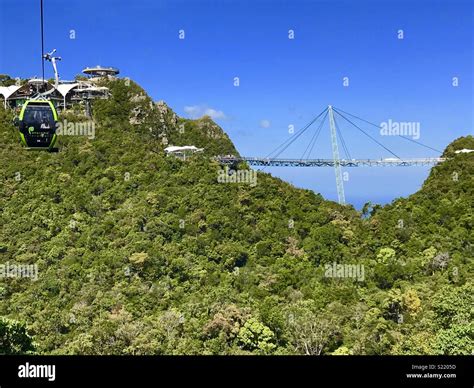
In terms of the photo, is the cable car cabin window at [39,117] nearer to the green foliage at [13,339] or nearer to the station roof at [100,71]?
the green foliage at [13,339]

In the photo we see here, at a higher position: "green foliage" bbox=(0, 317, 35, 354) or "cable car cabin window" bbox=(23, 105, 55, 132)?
"cable car cabin window" bbox=(23, 105, 55, 132)

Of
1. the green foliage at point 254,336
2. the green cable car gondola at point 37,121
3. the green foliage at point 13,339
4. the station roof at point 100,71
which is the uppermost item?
the station roof at point 100,71

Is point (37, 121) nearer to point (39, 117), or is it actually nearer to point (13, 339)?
point (39, 117)

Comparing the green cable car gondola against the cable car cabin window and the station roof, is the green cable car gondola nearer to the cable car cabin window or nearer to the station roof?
the cable car cabin window

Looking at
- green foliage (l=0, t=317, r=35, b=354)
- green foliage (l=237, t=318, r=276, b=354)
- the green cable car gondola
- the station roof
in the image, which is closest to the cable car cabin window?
the green cable car gondola

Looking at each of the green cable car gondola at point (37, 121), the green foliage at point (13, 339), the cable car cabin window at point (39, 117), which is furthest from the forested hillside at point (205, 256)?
the cable car cabin window at point (39, 117)

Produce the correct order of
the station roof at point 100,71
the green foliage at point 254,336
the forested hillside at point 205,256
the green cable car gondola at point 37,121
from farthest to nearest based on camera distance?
1. the station roof at point 100,71
2. the forested hillside at point 205,256
3. the green foliage at point 254,336
4. the green cable car gondola at point 37,121

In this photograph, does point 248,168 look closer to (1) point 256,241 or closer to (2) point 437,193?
(1) point 256,241
